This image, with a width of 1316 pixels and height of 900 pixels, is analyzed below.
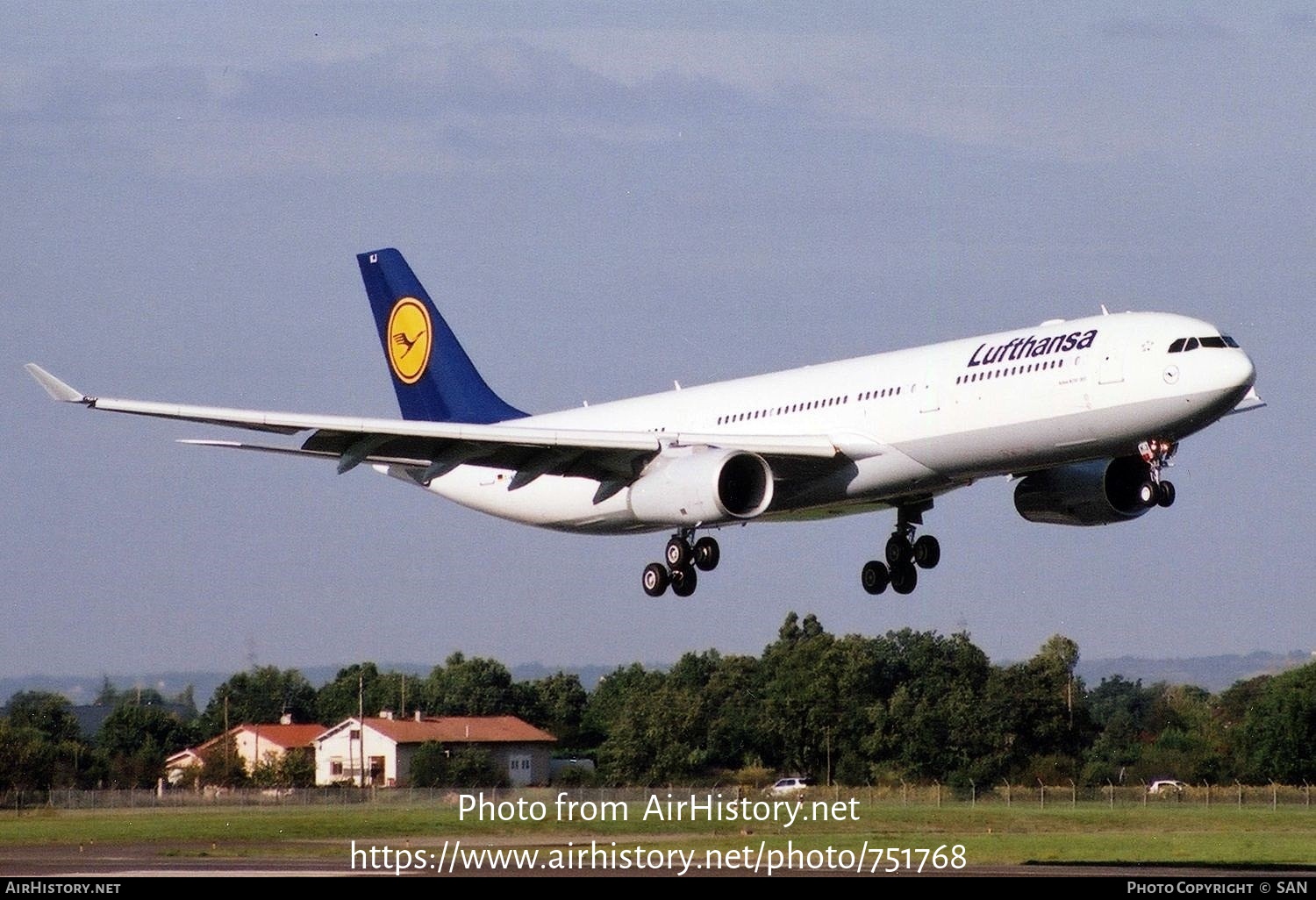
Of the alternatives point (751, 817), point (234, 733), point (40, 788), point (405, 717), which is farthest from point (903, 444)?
point (405, 717)

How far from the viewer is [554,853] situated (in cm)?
4634

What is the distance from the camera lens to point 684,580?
164ft

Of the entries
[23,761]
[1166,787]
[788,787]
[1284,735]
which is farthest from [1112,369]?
[23,761]

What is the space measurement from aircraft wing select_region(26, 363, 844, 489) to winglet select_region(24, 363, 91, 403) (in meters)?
0.02

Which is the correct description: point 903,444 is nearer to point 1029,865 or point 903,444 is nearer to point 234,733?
point 1029,865

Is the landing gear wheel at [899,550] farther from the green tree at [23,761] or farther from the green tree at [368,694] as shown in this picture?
the green tree at [368,694]

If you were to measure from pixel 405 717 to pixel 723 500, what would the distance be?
45551 millimetres

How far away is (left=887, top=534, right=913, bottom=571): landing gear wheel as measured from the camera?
169 ft

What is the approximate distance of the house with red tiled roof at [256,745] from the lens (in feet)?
247

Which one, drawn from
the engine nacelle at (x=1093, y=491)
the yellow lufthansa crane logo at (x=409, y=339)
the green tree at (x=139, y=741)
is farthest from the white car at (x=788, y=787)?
the green tree at (x=139, y=741)

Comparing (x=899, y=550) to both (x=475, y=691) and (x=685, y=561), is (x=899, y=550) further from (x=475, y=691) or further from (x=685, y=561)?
(x=475, y=691)

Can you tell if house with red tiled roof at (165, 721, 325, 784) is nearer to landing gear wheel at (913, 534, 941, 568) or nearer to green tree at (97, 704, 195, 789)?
green tree at (97, 704, 195, 789)

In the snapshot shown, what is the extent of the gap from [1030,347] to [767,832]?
14.7 m
